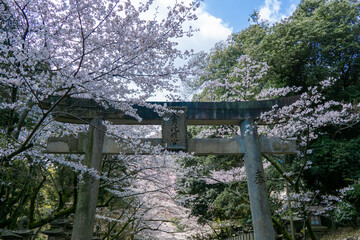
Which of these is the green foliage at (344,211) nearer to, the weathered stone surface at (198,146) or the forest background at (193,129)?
the forest background at (193,129)

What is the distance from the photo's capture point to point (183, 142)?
6.06 m

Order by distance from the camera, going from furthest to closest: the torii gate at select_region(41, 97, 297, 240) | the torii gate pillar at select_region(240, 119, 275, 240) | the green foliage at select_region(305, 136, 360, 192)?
1. the green foliage at select_region(305, 136, 360, 192)
2. the torii gate pillar at select_region(240, 119, 275, 240)
3. the torii gate at select_region(41, 97, 297, 240)

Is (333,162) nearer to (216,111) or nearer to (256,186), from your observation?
(256,186)

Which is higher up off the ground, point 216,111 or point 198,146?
point 216,111

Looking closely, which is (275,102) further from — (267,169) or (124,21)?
(267,169)

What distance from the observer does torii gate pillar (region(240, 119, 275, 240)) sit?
5645mm

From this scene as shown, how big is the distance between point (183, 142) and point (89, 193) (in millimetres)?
2475

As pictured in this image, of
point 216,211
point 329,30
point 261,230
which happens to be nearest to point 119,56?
point 261,230

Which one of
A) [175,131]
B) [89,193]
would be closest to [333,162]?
[175,131]

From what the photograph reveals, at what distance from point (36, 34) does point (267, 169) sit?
1176cm

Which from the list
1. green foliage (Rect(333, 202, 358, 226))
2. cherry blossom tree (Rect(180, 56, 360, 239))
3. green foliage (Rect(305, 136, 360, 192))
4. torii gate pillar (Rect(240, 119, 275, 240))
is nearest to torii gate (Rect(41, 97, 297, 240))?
torii gate pillar (Rect(240, 119, 275, 240))

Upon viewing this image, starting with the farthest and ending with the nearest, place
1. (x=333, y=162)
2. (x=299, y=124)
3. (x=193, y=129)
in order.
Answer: (x=193, y=129)
(x=333, y=162)
(x=299, y=124)

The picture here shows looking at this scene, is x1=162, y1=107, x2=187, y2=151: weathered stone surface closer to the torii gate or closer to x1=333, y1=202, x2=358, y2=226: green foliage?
the torii gate

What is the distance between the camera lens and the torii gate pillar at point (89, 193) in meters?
5.28
